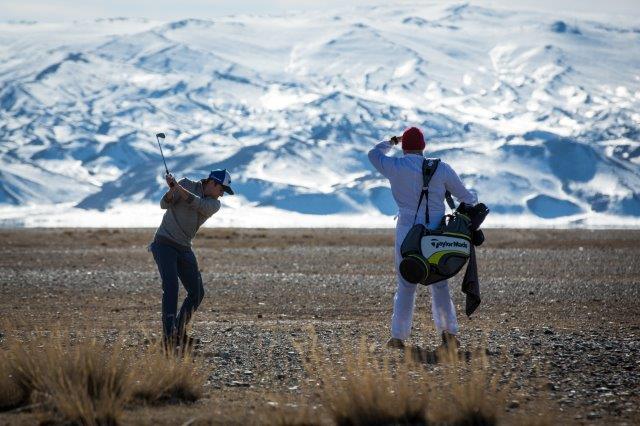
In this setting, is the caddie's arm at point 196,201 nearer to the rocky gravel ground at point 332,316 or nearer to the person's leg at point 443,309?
the rocky gravel ground at point 332,316

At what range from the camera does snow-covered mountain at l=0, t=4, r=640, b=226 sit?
93.6 m

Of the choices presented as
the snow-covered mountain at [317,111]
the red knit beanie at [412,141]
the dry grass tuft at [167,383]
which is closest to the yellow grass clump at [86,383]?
the dry grass tuft at [167,383]

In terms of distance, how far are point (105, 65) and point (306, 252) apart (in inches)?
4055

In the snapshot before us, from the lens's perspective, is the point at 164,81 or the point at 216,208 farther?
the point at 164,81

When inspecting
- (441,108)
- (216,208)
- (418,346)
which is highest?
(216,208)

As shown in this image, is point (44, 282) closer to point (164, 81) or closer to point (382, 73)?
point (164, 81)

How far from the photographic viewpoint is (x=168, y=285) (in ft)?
31.8

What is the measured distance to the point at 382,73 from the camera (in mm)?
134000

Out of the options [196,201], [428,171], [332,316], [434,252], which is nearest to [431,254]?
[434,252]

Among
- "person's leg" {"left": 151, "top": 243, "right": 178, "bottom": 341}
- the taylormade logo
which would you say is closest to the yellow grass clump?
"person's leg" {"left": 151, "top": 243, "right": 178, "bottom": 341}

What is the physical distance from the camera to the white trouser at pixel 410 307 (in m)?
9.45

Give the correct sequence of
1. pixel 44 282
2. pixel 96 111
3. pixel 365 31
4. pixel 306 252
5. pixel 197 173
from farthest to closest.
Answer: pixel 365 31 → pixel 96 111 → pixel 197 173 → pixel 306 252 → pixel 44 282

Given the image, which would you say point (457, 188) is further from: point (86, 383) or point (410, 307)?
point (86, 383)


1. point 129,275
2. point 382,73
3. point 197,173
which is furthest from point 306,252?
point 382,73
